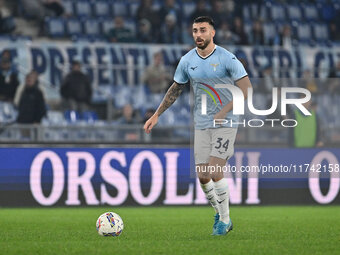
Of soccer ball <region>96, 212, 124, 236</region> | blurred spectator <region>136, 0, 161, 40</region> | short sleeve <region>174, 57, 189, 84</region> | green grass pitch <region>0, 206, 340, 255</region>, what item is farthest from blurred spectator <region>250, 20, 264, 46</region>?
soccer ball <region>96, 212, 124, 236</region>

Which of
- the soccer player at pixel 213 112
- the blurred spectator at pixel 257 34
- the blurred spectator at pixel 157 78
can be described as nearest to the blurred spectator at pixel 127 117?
the blurred spectator at pixel 157 78

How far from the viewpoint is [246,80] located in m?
9.02

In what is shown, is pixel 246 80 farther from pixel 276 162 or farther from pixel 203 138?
pixel 276 162

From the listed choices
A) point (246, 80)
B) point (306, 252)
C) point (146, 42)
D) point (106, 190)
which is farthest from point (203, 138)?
point (146, 42)

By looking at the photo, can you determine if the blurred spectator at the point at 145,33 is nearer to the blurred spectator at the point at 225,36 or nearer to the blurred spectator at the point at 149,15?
the blurred spectator at the point at 149,15

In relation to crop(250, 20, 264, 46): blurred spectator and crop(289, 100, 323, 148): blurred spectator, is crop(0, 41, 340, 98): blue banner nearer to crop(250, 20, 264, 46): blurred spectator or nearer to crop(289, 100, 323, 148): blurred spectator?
crop(250, 20, 264, 46): blurred spectator

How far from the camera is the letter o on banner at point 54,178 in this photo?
14.1m

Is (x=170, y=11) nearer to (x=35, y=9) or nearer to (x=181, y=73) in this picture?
(x=35, y=9)

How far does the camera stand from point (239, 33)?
20594mm

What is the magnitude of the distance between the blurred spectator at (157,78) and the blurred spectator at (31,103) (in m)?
2.41

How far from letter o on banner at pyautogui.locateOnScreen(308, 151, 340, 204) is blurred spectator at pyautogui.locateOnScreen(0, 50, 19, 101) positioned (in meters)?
5.70

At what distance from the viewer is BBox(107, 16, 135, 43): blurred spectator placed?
63.2 feet

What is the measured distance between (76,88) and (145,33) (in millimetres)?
4032

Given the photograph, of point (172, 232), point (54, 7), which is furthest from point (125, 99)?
point (172, 232)
